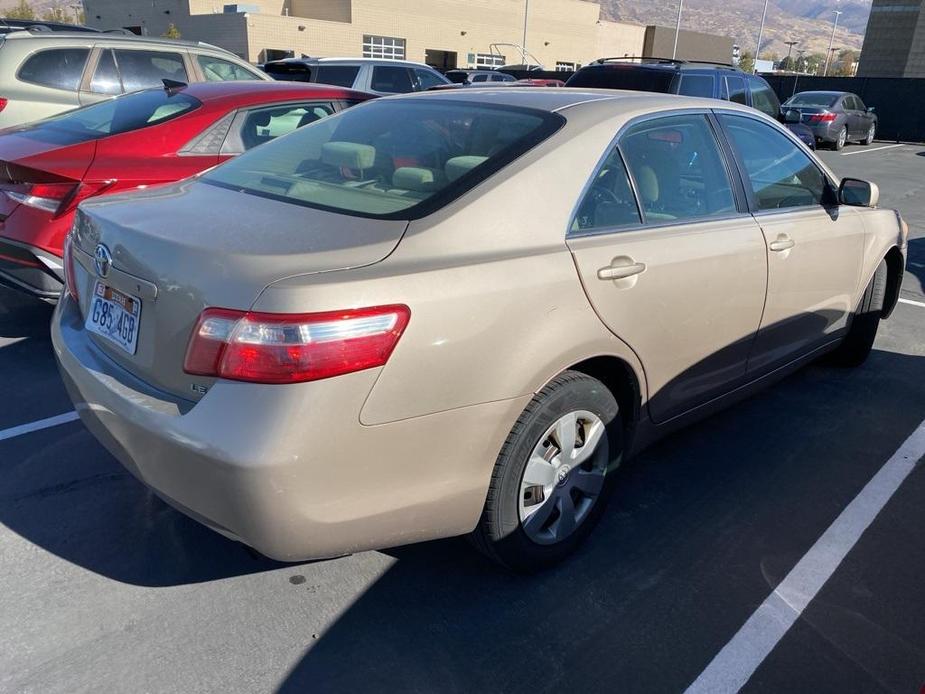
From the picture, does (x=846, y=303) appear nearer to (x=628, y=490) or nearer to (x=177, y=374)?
(x=628, y=490)

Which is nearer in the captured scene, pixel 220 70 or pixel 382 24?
pixel 220 70

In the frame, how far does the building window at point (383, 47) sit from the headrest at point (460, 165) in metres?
45.2

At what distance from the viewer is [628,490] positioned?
3477mm

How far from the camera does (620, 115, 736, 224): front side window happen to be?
118 inches

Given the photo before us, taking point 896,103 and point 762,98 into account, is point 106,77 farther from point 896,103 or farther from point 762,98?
point 896,103

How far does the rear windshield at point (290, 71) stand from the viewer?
9.95 metres

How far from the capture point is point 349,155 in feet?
10.1

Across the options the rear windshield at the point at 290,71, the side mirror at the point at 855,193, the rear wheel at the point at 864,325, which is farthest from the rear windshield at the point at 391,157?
the rear windshield at the point at 290,71

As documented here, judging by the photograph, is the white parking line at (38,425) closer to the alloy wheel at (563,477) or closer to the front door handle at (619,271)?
the alloy wheel at (563,477)

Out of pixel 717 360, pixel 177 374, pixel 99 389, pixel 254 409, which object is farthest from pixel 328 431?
pixel 717 360

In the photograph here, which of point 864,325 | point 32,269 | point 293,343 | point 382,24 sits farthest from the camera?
point 382,24

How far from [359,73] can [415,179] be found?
8.58 m

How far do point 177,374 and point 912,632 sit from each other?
2.56 m

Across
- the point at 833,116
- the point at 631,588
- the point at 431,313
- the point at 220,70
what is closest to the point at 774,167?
the point at 631,588
